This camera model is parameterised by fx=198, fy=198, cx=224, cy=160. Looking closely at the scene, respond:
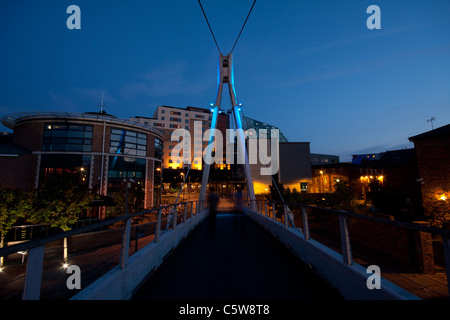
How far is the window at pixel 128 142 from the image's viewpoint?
79.7ft

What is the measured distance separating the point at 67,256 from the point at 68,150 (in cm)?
1426

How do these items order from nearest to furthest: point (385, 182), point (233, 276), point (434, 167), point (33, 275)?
point (33, 275), point (233, 276), point (434, 167), point (385, 182)

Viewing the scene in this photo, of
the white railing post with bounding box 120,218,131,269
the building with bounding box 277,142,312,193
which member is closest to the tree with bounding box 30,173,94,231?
the white railing post with bounding box 120,218,131,269

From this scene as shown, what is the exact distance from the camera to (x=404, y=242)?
13086 millimetres

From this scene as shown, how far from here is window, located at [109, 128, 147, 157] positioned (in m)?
24.3

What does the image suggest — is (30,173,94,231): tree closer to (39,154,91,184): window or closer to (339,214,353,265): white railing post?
(39,154,91,184): window

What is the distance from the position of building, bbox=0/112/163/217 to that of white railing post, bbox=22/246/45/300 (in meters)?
22.5

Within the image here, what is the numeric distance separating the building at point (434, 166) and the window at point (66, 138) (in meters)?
33.3

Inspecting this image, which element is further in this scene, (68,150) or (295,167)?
(295,167)

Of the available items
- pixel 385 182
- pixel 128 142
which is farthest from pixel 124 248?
pixel 385 182

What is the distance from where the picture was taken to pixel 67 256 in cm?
1221

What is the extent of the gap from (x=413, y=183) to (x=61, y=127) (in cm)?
4180

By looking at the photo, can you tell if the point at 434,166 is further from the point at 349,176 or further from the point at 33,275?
the point at 33,275
